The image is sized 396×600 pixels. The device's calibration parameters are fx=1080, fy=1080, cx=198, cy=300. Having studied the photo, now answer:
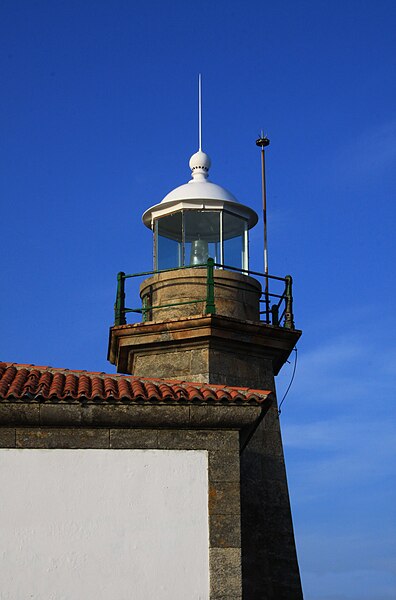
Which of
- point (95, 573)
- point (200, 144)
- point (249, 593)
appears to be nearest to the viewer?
point (95, 573)

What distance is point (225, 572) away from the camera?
11633 millimetres

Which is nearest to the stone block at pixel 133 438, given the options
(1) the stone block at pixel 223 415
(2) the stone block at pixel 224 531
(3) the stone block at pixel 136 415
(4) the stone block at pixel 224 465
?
(3) the stone block at pixel 136 415

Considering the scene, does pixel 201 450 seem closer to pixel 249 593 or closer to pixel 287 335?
pixel 249 593

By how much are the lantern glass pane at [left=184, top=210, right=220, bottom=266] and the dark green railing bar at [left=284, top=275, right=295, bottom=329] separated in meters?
1.27

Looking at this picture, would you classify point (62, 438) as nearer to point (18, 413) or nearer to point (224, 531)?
point (18, 413)

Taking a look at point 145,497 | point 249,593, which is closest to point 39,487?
point 145,497

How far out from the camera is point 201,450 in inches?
475

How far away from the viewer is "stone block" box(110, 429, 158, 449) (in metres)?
12.0

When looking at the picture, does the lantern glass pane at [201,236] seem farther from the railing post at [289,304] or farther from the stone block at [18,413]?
the stone block at [18,413]

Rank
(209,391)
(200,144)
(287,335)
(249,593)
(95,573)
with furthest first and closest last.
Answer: (200,144), (287,335), (249,593), (209,391), (95,573)

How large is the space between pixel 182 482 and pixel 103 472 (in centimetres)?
88

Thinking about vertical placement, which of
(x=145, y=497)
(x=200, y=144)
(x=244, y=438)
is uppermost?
(x=200, y=144)

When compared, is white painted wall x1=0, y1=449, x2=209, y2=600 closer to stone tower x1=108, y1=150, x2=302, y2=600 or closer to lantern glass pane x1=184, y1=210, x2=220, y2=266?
stone tower x1=108, y1=150, x2=302, y2=600

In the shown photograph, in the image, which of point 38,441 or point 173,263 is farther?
point 173,263
